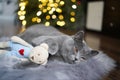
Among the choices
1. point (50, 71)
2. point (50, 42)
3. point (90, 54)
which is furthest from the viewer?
point (90, 54)

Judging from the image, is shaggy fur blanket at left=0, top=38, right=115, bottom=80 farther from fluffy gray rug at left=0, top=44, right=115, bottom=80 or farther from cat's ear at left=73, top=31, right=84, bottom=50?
cat's ear at left=73, top=31, right=84, bottom=50

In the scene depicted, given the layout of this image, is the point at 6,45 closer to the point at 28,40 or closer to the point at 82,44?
the point at 28,40

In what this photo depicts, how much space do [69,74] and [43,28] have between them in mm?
491

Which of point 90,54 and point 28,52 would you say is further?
point 90,54

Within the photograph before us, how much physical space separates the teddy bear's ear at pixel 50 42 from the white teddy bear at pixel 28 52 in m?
0.04

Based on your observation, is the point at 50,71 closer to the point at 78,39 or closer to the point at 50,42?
the point at 50,42

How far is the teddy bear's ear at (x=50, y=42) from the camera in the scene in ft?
4.29

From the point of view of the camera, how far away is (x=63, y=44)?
4.41 feet

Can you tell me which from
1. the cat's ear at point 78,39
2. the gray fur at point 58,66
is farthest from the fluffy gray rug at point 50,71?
the cat's ear at point 78,39

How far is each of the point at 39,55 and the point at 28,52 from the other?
108mm

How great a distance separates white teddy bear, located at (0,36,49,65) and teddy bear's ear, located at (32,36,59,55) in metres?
0.04

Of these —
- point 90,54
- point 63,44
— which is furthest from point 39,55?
point 90,54

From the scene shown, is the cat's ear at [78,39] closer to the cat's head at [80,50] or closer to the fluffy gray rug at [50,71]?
the cat's head at [80,50]

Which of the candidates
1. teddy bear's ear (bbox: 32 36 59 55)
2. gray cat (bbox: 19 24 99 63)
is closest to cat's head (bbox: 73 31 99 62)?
gray cat (bbox: 19 24 99 63)
